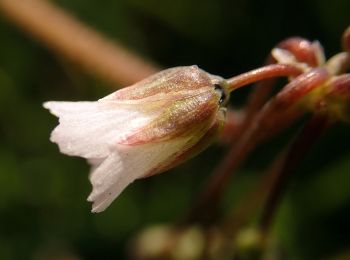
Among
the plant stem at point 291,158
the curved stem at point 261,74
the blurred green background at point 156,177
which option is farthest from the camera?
the blurred green background at point 156,177

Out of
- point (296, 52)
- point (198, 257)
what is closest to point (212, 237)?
point (198, 257)

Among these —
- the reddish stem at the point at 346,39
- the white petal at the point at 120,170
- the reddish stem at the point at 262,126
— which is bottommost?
the white petal at the point at 120,170

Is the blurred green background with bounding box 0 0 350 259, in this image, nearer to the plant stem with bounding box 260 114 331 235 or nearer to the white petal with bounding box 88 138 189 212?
the plant stem with bounding box 260 114 331 235

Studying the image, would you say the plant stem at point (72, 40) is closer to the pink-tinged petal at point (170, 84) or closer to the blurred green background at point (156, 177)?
the blurred green background at point (156, 177)

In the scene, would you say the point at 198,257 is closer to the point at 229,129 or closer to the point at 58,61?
the point at 229,129

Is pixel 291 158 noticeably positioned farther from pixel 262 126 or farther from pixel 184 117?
pixel 184 117

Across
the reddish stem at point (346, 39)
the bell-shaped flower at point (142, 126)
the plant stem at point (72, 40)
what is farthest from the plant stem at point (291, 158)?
the plant stem at point (72, 40)

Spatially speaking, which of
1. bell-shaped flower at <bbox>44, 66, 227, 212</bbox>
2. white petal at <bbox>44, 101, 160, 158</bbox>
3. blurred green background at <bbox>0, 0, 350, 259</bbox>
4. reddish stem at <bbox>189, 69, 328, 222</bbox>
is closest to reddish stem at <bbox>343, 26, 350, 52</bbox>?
reddish stem at <bbox>189, 69, 328, 222</bbox>
